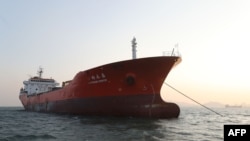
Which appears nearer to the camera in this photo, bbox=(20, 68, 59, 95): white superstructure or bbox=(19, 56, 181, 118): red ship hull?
bbox=(19, 56, 181, 118): red ship hull

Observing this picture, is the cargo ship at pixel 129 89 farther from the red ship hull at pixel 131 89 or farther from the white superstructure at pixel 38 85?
the white superstructure at pixel 38 85

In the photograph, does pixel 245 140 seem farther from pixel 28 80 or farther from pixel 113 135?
pixel 28 80

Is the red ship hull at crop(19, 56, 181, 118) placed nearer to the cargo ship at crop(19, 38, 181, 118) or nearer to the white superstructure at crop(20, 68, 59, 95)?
the cargo ship at crop(19, 38, 181, 118)

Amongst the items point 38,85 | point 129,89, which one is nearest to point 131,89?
point 129,89

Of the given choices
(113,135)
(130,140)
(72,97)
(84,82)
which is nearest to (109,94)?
(84,82)

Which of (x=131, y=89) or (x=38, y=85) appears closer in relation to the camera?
(x=131, y=89)

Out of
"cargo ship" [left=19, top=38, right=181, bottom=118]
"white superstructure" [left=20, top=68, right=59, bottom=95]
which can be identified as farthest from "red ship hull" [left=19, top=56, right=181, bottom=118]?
"white superstructure" [left=20, top=68, right=59, bottom=95]

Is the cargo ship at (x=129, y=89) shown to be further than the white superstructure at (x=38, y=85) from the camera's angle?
No

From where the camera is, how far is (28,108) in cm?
4341

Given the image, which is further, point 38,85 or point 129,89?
point 38,85

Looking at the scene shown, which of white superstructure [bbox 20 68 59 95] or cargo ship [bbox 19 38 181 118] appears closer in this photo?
cargo ship [bbox 19 38 181 118]

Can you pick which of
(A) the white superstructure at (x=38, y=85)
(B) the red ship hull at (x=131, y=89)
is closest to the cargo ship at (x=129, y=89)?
(B) the red ship hull at (x=131, y=89)

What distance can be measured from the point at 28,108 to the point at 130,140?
119 ft

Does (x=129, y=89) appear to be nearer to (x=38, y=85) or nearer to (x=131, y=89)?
(x=131, y=89)
